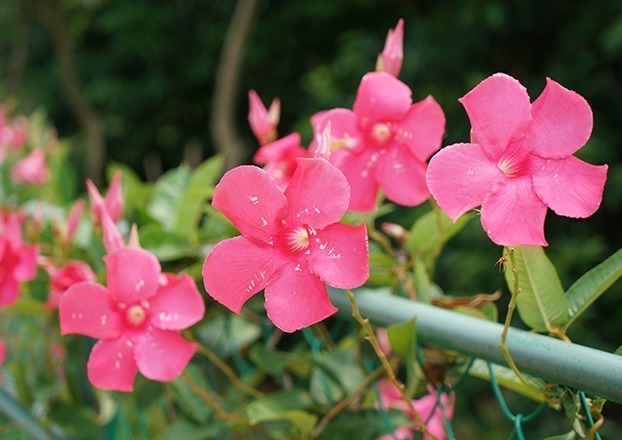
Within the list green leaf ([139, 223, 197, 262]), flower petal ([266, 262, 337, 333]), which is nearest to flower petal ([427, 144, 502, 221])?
flower petal ([266, 262, 337, 333])

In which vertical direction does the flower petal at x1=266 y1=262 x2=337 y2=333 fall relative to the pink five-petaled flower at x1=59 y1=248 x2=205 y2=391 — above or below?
above

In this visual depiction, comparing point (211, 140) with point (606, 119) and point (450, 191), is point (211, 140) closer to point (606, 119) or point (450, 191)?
point (606, 119)

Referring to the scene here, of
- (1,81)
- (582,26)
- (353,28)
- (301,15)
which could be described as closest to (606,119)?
(582,26)

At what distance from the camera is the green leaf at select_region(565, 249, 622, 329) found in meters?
0.58

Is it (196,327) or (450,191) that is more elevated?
(450,191)

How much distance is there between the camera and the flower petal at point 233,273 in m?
0.56

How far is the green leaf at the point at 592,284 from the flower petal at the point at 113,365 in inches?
14.7

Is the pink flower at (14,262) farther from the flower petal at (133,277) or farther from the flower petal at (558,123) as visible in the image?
the flower petal at (558,123)

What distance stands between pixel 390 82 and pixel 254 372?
20.6 inches

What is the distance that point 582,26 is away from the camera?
2711 millimetres

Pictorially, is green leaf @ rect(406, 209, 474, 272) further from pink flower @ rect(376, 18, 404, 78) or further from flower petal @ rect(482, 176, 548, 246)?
flower petal @ rect(482, 176, 548, 246)

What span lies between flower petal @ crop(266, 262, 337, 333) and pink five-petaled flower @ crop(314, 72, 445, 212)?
16 centimetres

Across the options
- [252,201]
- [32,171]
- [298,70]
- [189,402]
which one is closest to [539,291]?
[252,201]

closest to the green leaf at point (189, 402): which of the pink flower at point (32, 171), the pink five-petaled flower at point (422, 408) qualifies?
the pink five-petaled flower at point (422, 408)
